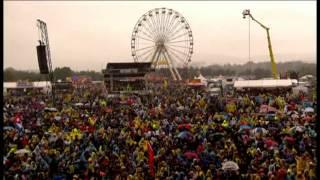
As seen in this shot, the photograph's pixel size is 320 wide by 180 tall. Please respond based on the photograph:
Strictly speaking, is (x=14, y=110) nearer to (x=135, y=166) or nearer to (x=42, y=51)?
(x=42, y=51)

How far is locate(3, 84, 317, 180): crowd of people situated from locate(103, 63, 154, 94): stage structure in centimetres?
2162

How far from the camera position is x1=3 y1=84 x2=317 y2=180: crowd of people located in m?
11.3

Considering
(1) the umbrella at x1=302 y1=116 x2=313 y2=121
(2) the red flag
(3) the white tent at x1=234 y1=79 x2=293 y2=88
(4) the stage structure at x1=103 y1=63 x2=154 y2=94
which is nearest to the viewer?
(2) the red flag

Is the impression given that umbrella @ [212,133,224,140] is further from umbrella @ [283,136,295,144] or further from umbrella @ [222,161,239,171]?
umbrella @ [222,161,239,171]

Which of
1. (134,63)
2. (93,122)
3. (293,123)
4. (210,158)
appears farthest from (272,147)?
(134,63)

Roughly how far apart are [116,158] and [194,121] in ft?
15.6

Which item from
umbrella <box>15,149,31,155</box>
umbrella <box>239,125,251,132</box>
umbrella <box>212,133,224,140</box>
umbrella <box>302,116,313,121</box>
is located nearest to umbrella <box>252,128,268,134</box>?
umbrella <box>239,125,251,132</box>

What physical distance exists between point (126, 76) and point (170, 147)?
94.0 feet

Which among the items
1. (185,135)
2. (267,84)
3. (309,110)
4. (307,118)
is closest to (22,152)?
(185,135)

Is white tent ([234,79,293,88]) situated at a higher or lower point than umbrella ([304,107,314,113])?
higher

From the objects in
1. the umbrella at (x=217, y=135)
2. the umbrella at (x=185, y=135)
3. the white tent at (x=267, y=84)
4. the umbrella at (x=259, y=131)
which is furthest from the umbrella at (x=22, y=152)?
the white tent at (x=267, y=84)

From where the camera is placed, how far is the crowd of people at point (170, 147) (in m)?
11.3

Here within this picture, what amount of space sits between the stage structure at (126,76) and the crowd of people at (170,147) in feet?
70.9

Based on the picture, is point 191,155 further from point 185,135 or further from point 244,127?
point 244,127
